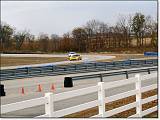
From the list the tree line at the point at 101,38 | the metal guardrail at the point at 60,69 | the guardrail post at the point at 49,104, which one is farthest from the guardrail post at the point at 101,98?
the metal guardrail at the point at 60,69

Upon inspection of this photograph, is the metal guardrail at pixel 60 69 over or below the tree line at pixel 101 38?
below

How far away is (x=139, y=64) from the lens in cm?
4481

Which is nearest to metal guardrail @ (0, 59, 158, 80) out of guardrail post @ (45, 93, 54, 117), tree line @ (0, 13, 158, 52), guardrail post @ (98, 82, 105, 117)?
tree line @ (0, 13, 158, 52)

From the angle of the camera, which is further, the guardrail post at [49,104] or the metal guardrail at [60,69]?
the metal guardrail at [60,69]

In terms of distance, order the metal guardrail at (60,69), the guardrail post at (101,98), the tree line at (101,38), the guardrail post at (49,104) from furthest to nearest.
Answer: the metal guardrail at (60,69) < the tree line at (101,38) < the guardrail post at (101,98) < the guardrail post at (49,104)

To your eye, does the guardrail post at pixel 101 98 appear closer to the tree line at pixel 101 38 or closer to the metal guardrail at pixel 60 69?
the tree line at pixel 101 38

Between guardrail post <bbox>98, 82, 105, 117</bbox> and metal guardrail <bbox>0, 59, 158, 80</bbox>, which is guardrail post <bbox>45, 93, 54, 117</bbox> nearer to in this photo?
guardrail post <bbox>98, 82, 105, 117</bbox>

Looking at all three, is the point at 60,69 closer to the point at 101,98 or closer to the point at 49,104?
the point at 101,98

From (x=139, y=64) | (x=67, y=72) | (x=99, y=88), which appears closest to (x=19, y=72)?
(x=67, y=72)

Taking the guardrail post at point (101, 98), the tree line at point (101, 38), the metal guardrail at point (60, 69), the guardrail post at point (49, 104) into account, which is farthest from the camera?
the metal guardrail at point (60, 69)

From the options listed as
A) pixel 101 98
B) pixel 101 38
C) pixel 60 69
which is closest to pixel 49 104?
pixel 101 98

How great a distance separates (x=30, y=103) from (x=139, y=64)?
39.2 metres

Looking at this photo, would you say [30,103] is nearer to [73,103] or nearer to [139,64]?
[73,103]

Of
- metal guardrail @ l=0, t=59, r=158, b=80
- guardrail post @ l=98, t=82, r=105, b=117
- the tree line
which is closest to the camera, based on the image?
guardrail post @ l=98, t=82, r=105, b=117
